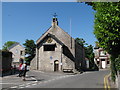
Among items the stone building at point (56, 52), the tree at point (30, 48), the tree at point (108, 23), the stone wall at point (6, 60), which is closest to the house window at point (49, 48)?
the stone building at point (56, 52)

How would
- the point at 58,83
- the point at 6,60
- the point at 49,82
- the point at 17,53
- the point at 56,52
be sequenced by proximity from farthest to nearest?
the point at 17,53
the point at 56,52
the point at 6,60
the point at 49,82
the point at 58,83

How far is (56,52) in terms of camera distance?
142ft

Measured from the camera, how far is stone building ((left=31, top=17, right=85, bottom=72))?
42812mm

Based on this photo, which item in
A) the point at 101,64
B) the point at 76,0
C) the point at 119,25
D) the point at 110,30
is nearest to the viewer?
the point at 119,25

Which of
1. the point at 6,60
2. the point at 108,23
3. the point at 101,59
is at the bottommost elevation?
the point at 101,59

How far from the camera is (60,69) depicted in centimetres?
4228

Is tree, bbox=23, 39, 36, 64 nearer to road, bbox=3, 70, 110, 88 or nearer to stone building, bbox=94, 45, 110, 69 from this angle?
stone building, bbox=94, 45, 110, 69

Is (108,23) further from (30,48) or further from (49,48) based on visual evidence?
(30,48)

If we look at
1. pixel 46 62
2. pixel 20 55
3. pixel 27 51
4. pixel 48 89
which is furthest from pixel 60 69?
pixel 20 55

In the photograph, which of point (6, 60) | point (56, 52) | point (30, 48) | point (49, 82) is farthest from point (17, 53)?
point (49, 82)

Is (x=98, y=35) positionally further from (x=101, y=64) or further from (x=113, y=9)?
(x=101, y=64)

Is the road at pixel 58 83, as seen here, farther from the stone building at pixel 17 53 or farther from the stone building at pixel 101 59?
the stone building at pixel 17 53

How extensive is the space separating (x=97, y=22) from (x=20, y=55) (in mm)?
66603

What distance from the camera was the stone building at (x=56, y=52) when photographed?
140 ft
